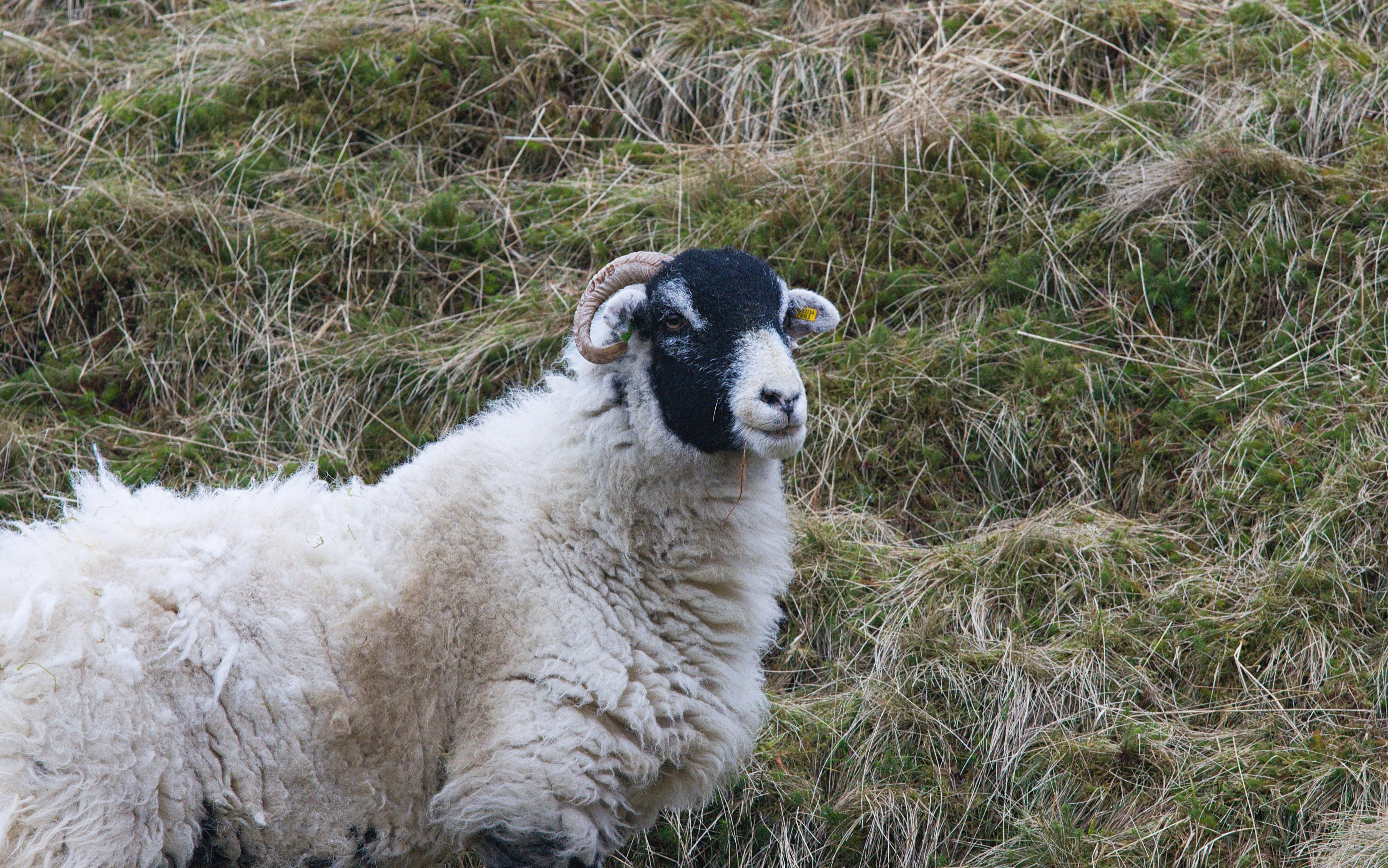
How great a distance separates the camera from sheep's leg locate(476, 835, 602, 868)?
12.2ft

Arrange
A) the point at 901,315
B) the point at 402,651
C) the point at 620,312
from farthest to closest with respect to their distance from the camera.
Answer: the point at 901,315, the point at 620,312, the point at 402,651

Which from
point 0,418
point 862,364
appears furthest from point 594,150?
point 0,418

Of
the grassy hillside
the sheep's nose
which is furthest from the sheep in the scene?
the grassy hillside

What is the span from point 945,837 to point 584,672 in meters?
1.87

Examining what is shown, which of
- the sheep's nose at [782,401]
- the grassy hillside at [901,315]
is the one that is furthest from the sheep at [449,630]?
the grassy hillside at [901,315]

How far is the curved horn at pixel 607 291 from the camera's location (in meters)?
4.08

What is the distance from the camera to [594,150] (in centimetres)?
777

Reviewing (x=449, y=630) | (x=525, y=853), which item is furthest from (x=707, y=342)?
(x=525, y=853)

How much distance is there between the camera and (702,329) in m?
4.00

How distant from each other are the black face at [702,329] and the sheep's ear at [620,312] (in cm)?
2

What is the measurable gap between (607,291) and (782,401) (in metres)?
0.91

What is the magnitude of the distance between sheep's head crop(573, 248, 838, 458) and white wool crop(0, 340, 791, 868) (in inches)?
4.2

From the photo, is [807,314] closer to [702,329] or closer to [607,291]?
[702,329]

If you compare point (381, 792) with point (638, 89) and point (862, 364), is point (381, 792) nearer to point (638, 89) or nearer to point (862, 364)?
point (862, 364)
